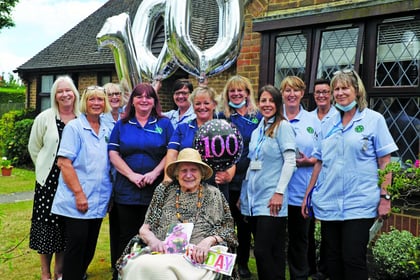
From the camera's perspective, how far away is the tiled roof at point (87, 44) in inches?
402

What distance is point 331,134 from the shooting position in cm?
332

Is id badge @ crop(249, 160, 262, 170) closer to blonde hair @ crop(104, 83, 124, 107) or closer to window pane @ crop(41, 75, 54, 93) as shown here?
blonde hair @ crop(104, 83, 124, 107)

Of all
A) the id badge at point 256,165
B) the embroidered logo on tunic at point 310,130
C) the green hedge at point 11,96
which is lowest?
the id badge at point 256,165

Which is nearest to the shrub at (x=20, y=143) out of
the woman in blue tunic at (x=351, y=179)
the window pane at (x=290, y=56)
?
the window pane at (x=290, y=56)

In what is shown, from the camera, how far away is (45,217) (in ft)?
12.7

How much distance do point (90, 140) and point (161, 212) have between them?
0.91 meters

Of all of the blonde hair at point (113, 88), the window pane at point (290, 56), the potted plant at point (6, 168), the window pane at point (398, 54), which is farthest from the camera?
the potted plant at point (6, 168)

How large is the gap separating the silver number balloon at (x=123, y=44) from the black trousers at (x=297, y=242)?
6.82 feet

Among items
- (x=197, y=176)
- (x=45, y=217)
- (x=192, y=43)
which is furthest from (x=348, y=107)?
(x=45, y=217)

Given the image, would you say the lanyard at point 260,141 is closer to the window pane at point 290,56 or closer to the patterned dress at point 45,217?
the patterned dress at point 45,217

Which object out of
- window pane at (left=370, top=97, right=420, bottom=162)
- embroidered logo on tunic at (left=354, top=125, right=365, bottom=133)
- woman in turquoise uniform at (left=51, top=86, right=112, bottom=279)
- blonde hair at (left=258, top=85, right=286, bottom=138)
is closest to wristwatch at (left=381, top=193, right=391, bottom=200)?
embroidered logo on tunic at (left=354, top=125, right=365, bottom=133)

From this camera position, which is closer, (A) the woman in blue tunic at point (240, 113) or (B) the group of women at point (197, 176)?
(B) the group of women at point (197, 176)

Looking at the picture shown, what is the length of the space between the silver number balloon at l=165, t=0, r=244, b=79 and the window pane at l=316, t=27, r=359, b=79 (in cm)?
174

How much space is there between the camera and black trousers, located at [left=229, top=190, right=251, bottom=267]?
4.12 m
